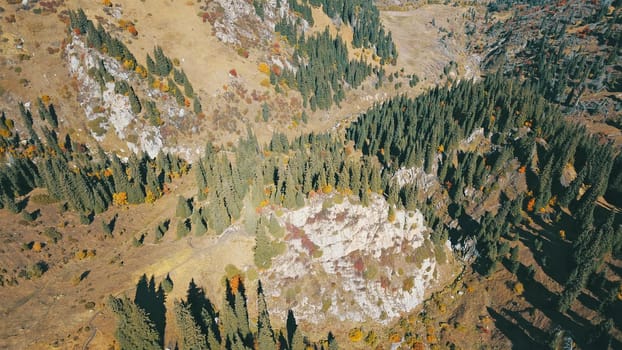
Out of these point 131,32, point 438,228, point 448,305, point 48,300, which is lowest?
point 448,305

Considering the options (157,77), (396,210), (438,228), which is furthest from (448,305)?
(157,77)

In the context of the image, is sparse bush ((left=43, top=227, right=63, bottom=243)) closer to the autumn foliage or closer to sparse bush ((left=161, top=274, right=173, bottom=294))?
the autumn foliage

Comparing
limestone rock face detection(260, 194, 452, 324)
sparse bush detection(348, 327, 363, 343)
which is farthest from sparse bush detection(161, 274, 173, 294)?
sparse bush detection(348, 327, 363, 343)

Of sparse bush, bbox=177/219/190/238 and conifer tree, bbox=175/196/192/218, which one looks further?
conifer tree, bbox=175/196/192/218

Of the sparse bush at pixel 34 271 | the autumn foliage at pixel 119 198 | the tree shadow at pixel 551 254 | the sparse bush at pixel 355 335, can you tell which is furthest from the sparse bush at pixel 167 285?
the tree shadow at pixel 551 254

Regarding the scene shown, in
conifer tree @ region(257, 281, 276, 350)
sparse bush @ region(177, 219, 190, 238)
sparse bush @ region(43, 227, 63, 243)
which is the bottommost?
conifer tree @ region(257, 281, 276, 350)

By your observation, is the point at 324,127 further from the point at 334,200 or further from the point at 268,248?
the point at 268,248

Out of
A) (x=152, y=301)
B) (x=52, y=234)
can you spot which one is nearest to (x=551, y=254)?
(x=152, y=301)

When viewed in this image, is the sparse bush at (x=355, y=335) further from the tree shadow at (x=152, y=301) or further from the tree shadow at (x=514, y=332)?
the tree shadow at (x=152, y=301)

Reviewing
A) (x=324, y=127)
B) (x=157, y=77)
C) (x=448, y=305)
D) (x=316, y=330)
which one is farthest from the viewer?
(x=324, y=127)
